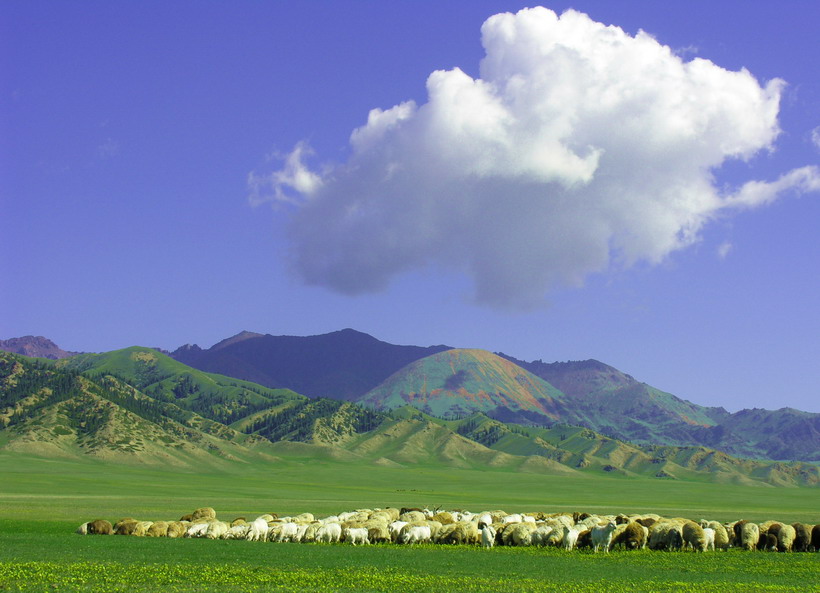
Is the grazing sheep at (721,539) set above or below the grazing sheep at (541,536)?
above

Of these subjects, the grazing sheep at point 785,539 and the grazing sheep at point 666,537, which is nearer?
the grazing sheep at point 666,537

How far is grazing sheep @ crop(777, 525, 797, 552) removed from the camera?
38.7m

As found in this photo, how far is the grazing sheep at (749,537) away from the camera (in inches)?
1540

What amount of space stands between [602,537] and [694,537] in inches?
181

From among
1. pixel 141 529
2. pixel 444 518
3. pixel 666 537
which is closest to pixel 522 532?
pixel 666 537

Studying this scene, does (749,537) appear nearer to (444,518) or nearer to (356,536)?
(444,518)

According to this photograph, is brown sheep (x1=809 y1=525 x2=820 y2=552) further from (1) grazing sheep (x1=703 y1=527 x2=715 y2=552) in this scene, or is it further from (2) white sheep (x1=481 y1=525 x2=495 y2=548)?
(2) white sheep (x1=481 y1=525 x2=495 y2=548)

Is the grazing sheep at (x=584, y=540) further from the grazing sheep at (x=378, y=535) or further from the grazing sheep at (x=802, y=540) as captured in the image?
the grazing sheep at (x=802, y=540)

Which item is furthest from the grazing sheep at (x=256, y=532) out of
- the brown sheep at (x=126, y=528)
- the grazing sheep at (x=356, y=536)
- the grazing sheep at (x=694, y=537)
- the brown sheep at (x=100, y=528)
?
the grazing sheep at (x=694, y=537)

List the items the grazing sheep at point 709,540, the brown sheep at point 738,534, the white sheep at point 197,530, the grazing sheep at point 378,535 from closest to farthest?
the grazing sheep at point 709,540
the brown sheep at point 738,534
the grazing sheep at point 378,535
the white sheep at point 197,530

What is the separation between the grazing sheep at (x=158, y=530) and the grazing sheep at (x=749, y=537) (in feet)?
103

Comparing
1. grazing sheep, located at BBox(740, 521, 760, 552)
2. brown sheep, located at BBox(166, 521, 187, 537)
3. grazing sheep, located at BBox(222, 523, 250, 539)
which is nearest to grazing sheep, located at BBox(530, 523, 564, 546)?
grazing sheep, located at BBox(740, 521, 760, 552)

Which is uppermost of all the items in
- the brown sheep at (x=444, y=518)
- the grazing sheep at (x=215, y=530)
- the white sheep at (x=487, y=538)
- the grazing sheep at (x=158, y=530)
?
the white sheep at (x=487, y=538)

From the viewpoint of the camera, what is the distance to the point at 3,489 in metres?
113
